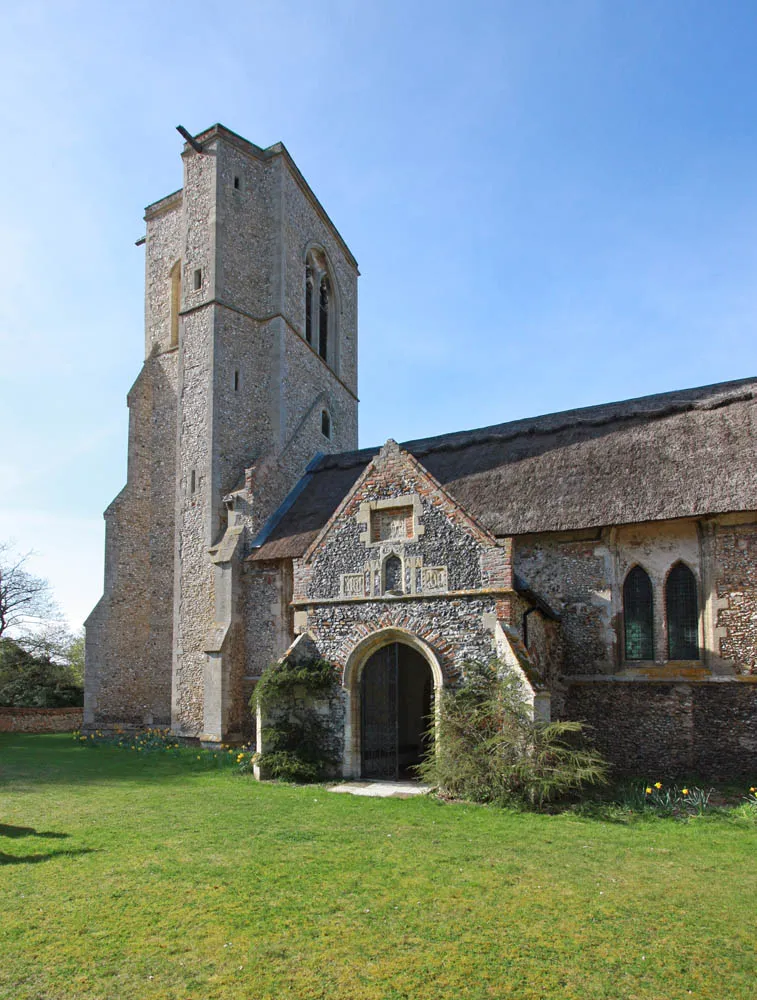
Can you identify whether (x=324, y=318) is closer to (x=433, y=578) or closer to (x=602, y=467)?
(x=602, y=467)

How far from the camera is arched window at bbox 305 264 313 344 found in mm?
25016

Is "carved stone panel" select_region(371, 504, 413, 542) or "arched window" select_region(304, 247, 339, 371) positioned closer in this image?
"carved stone panel" select_region(371, 504, 413, 542)

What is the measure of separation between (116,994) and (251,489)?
15105 millimetres

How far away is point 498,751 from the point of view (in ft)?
34.9

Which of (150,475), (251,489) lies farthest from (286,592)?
(150,475)

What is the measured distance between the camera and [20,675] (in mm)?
28312

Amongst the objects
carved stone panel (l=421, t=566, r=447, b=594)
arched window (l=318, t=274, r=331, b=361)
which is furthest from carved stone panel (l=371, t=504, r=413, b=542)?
arched window (l=318, t=274, r=331, b=361)

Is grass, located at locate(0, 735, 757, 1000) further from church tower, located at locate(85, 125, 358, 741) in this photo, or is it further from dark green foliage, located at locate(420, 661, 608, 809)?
church tower, located at locate(85, 125, 358, 741)

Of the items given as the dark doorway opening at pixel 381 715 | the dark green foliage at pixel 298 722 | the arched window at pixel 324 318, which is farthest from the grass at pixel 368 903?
the arched window at pixel 324 318

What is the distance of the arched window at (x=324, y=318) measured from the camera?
2627cm

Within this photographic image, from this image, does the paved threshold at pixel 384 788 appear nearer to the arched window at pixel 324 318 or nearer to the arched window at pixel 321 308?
the arched window at pixel 321 308

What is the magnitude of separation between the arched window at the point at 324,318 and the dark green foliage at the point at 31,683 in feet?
56.1

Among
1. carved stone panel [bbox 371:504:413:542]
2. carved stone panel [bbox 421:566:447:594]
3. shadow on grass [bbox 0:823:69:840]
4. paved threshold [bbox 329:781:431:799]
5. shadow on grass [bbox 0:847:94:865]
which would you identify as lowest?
paved threshold [bbox 329:781:431:799]

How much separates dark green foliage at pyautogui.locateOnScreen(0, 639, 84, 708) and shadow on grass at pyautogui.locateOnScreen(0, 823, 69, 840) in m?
20.1
